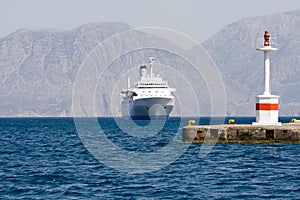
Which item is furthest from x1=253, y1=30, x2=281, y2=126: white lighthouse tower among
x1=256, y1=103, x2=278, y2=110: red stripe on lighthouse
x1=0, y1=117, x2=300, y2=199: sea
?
x1=0, y1=117, x2=300, y2=199: sea

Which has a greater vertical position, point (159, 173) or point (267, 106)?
point (267, 106)

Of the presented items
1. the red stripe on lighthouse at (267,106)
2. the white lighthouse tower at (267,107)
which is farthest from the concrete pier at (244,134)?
the red stripe on lighthouse at (267,106)

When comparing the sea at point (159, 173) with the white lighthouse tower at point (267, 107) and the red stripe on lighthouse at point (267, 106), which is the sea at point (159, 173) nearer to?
the white lighthouse tower at point (267, 107)

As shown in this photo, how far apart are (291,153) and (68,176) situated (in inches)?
734

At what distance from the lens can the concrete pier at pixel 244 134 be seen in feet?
190

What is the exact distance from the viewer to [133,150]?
62.8 m

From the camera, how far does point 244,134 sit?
59062 millimetres

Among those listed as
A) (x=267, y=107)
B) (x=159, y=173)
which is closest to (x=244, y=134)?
(x=267, y=107)

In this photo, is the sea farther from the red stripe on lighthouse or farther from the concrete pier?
the red stripe on lighthouse

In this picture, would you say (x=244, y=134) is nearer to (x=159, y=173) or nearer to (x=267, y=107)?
(x=267, y=107)

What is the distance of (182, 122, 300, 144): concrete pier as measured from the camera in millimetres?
57781

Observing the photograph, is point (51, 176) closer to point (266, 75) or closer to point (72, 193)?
point (72, 193)

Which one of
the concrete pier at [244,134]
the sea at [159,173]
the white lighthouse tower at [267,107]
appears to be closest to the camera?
the sea at [159,173]

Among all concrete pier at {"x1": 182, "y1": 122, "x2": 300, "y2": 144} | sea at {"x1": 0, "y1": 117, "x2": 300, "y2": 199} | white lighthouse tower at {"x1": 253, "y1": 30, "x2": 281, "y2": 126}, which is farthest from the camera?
white lighthouse tower at {"x1": 253, "y1": 30, "x2": 281, "y2": 126}
